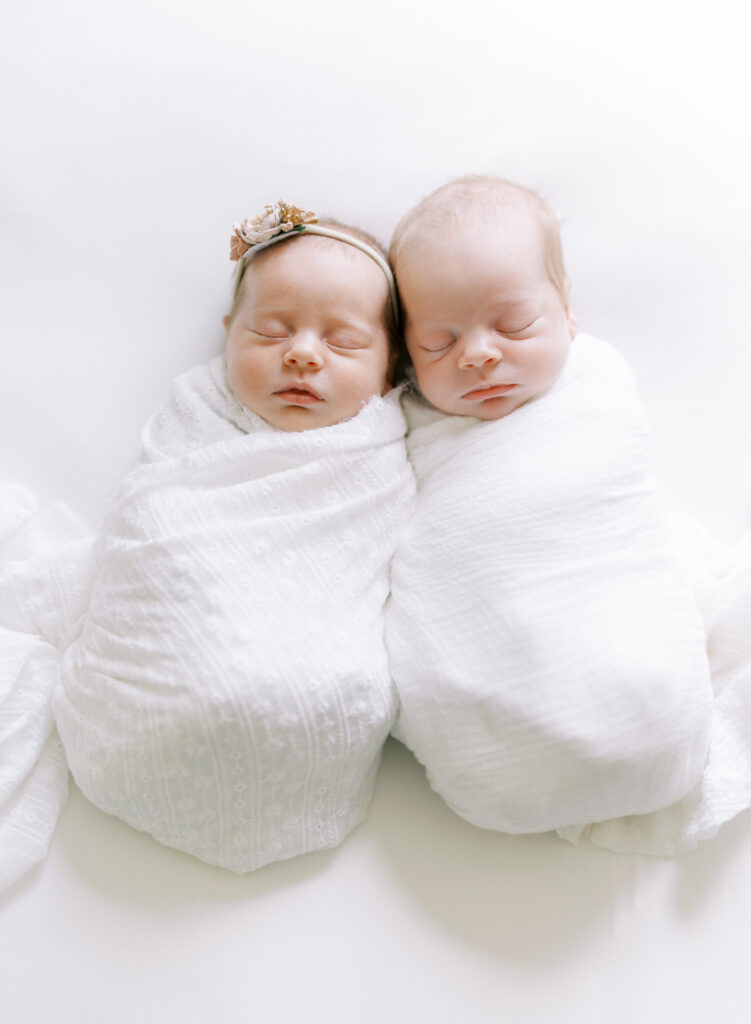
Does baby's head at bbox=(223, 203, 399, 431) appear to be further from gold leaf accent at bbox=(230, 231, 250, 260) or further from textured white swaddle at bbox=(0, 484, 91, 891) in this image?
textured white swaddle at bbox=(0, 484, 91, 891)

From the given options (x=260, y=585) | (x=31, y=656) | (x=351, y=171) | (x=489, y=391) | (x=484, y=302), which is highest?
(x=351, y=171)

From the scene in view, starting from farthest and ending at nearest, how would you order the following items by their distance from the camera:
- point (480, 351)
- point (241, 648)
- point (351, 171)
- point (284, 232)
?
1. point (351, 171)
2. point (284, 232)
3. point (480, 351)
4. point (241, 648)

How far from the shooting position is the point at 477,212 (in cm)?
120

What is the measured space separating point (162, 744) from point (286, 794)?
166 millimetres

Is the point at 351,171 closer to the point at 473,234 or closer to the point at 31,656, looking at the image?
the point at 473,234

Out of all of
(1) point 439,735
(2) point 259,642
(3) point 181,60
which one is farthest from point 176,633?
(3) point 181,60

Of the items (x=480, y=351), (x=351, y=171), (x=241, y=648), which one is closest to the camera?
(x=241, y=648)

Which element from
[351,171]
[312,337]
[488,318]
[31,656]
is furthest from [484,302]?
[31,656]

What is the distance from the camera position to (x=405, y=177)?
1.44 metres

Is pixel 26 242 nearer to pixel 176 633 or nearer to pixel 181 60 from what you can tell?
pixel 181 60

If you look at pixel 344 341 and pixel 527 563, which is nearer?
pixel 527 563

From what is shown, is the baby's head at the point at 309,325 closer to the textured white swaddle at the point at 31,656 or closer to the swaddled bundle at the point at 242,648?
the swaddled bundle at the point at 242,648

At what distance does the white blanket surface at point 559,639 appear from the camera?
1.00m

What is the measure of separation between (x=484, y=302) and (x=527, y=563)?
0.36m
